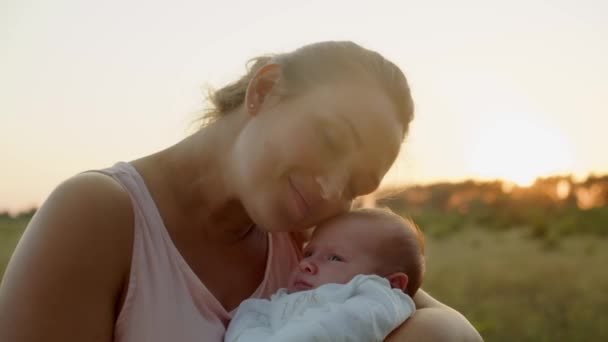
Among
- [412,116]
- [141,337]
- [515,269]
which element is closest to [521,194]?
[515,269]

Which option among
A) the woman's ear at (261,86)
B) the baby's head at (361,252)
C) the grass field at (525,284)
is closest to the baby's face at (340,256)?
the baby's head at (361,252)

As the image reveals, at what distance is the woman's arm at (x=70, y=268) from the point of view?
1.27 meters

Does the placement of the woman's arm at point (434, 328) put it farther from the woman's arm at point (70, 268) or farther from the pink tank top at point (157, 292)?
the woman's arm at point (70, 268)

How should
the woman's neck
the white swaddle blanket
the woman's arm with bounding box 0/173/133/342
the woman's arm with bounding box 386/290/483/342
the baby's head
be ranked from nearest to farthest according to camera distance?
the woman's arm with bounding box 0/173/133/342, the white swaddle blanket, the woman's arm with bounding box 386/290/483/342, the woman's neck, the baby's head

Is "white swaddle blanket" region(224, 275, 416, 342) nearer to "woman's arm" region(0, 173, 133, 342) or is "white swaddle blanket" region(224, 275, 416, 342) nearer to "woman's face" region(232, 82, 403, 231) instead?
"woman's face" region(232, 82, 403, 231)

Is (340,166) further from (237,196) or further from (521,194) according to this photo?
(521,194)

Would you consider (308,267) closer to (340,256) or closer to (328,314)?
(340,256)

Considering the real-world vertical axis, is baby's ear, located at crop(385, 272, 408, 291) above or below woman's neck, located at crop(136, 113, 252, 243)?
below

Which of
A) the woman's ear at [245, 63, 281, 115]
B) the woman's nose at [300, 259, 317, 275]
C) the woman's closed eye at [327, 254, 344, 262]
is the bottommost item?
the woman's nose at [300, 259, 317, 275]

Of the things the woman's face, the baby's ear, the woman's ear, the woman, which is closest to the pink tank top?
the woman

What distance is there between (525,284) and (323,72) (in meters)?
3.90

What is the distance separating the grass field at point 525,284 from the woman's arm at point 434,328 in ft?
8.52

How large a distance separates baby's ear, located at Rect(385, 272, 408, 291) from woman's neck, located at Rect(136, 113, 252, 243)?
443mm

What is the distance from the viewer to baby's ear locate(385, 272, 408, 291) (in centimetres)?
177
